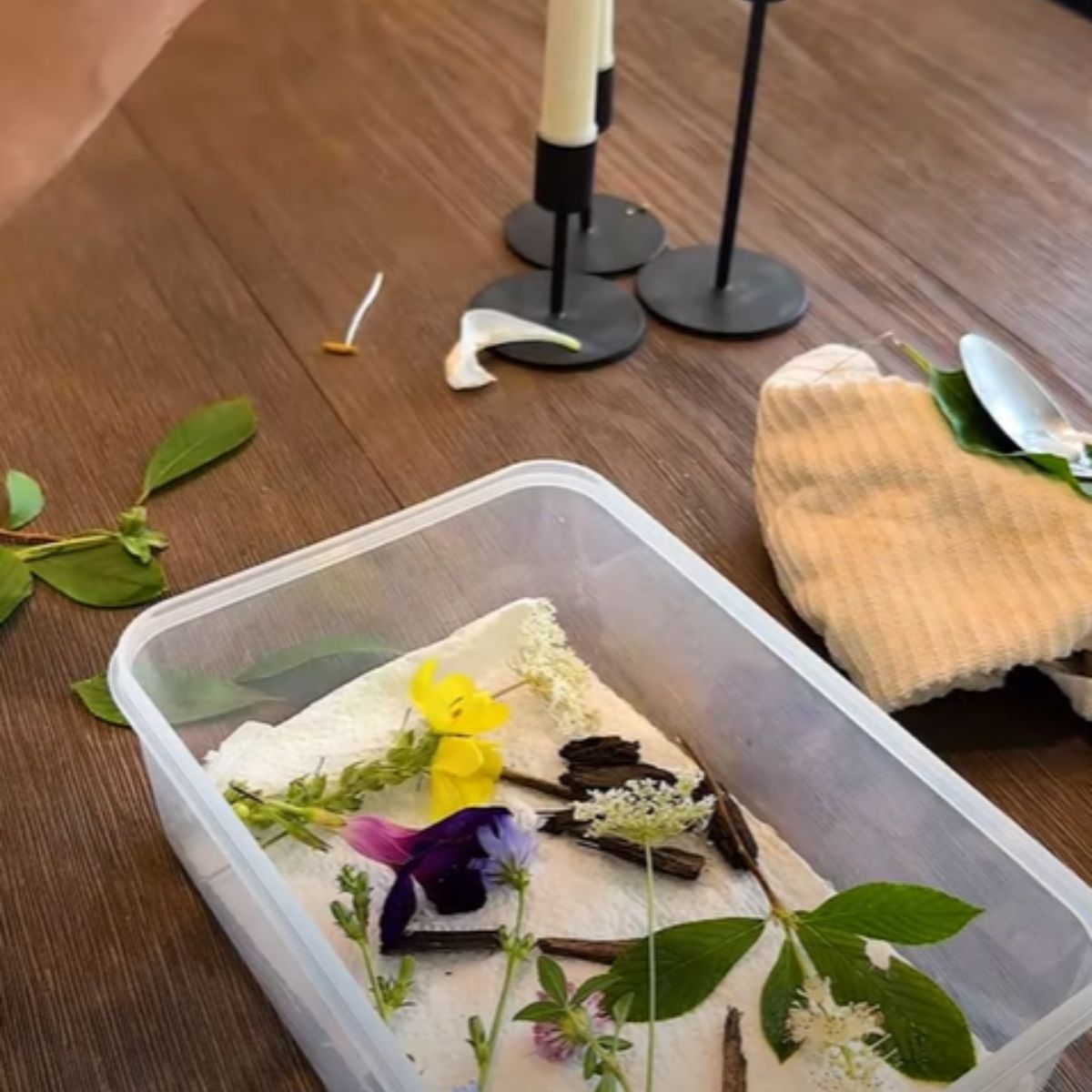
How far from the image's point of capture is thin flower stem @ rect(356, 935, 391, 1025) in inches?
16.7

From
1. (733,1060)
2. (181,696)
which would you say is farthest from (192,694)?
(733,1060)

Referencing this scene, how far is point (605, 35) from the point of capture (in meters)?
0.68

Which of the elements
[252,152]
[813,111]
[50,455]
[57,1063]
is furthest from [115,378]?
[813,111]

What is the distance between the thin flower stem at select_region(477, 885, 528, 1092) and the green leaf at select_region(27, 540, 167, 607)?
19cm

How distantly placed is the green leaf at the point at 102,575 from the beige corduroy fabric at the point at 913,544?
232 millimetres

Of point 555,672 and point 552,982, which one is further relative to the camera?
point 555,672

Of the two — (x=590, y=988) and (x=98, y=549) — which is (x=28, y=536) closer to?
(x=98, y=549)

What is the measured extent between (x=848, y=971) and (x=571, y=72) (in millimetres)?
374

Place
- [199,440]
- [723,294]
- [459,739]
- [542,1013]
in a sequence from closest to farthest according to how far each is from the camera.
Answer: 1. [542,1013]
2. [459,739]
3. [199,440]
4. [723,294]

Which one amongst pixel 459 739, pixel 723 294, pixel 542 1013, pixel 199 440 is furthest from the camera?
pixel 723 294

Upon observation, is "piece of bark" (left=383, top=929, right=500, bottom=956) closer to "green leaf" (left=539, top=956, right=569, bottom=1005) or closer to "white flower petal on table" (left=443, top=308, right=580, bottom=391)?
"green leaf" (left=539, top=956, right=569, bottom=1005)

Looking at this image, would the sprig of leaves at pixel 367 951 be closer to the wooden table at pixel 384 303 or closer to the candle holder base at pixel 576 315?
the wooden table at pixel 384 303

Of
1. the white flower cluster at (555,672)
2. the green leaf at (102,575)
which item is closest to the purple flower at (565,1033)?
the white flower cluster at (555,672)

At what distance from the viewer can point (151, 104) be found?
832 millimetres
